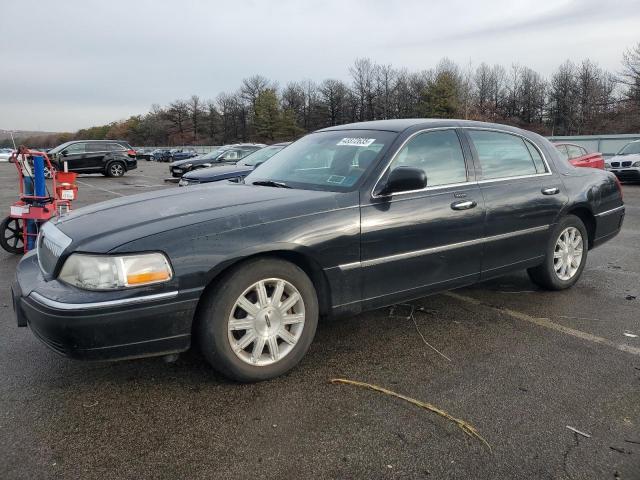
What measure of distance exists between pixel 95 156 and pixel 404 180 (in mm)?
22637

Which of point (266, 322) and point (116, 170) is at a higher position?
point (116, 170)

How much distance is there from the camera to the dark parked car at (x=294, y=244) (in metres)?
2.63

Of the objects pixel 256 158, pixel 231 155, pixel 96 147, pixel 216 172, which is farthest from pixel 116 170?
pixel 216 172

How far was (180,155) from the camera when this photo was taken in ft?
181

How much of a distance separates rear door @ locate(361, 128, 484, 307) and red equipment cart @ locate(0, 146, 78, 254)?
15.6 ft

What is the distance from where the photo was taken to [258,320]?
2951 mm

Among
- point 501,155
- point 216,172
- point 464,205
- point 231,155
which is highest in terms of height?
point 231,155

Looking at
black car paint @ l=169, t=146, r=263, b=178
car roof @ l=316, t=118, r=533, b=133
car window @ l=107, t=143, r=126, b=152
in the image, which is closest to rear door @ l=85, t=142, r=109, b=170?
car window @ l=107, t=143, r=126, b=152

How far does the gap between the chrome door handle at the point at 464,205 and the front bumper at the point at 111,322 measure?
201 centimetres

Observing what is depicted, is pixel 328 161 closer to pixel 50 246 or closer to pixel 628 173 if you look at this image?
pixel 50 246

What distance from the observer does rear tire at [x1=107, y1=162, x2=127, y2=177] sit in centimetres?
2347

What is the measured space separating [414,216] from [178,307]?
1.70 m

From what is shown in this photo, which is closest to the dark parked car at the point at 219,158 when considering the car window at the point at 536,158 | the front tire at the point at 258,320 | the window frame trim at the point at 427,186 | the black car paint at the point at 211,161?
the black car paint at the point at 211,161

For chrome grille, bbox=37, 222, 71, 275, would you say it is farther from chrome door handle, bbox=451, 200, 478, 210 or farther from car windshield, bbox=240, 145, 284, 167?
car windshield, bbox=240, 145, 284, 167
